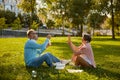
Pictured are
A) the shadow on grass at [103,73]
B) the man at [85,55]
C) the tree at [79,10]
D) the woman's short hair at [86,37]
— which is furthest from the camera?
the tree at [79,10]

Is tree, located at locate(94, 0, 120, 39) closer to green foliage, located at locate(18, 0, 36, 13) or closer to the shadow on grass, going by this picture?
green foliage, located at locate(18, 0, 36, 13)

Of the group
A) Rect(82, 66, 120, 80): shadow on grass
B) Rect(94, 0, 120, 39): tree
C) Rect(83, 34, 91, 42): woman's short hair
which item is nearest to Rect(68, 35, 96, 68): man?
Rect(83, 34, 91, 42): woman's short hair

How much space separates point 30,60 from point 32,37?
3.05 feet

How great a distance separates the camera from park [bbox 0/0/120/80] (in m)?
13.3

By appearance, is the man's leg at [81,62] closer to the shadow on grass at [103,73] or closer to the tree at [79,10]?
the shadow on grass at [103,73]

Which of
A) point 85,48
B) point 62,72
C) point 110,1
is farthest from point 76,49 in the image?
point 110,1

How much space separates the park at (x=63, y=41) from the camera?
43.6 ft

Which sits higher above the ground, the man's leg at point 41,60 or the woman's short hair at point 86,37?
the woman's short hair at point 86,37

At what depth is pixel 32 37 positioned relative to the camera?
14.5m

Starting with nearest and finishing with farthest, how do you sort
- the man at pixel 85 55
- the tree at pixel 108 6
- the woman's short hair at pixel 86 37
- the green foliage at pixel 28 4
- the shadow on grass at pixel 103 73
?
the shadow on grass at pixel 103 73 < the man at pixel 85 55 < the woman's short hair at pixel 86 37 < the green foliage at pixel 28 4 < the tree at pixel 108 6

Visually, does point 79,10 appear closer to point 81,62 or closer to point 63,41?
point 63,41

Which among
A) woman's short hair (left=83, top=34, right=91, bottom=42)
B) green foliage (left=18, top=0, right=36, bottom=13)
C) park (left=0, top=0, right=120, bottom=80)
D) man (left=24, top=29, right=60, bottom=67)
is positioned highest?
green foliage (left=18, top=0, right=36, bottom=13)

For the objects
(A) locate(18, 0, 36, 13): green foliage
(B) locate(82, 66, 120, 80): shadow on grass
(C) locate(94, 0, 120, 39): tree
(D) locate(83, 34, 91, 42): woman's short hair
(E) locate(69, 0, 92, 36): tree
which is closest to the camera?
(B) locate(82, 66, 120, 80): shadow on grass

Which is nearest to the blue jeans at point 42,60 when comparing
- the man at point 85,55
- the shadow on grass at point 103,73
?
the man at point 85,55
